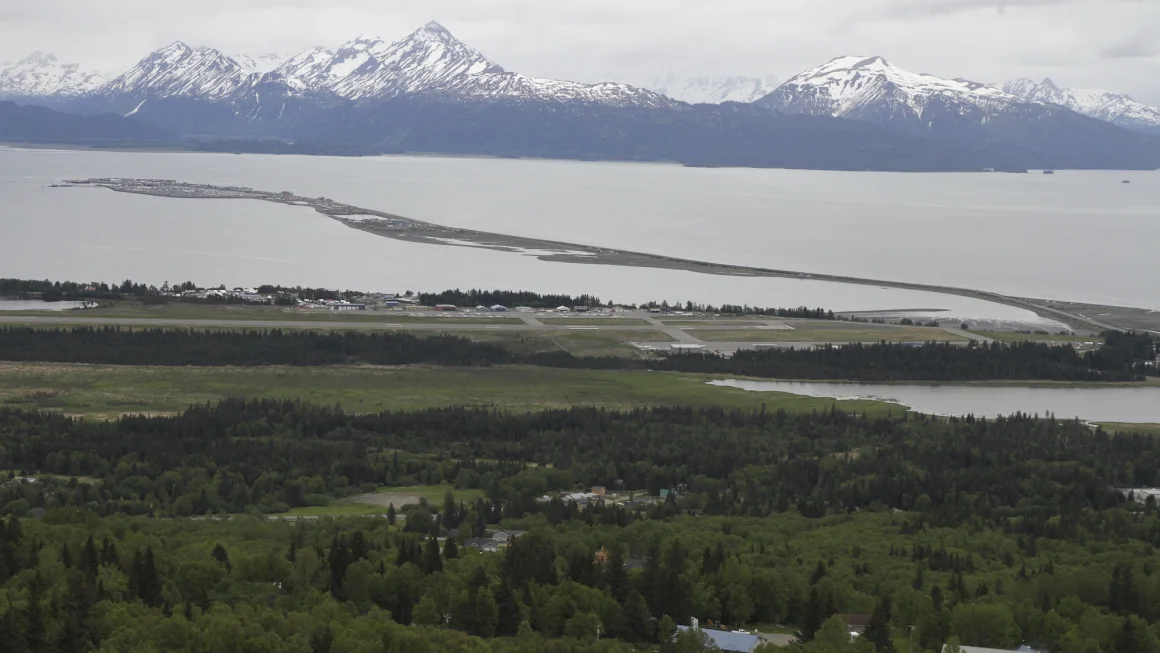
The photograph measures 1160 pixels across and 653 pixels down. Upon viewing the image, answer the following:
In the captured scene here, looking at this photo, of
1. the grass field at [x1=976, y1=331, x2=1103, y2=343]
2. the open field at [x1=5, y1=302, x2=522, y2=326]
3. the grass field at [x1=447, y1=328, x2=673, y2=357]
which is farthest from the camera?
the open field at [x1=5, y1=302, x2=522, y2=326]

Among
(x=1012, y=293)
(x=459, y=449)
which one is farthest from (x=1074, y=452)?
(x=1012, y=293)

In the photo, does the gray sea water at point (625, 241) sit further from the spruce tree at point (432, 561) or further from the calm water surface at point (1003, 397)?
the spruce tree at point (432, 561)

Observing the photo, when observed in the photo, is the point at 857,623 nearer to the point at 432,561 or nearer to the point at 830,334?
the point at 432,561

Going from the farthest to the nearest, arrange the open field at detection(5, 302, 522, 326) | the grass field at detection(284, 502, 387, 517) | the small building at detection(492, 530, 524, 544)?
the open field at detection(5, 302, 522, 326), the grass field at detection(284, 502, 387, 517), the small building at detection(492, 530, 524, 544)

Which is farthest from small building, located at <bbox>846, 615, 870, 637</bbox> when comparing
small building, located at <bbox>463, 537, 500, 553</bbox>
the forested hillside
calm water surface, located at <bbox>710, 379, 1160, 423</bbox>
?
calm water surface, located at <bbox>710, 379, 1160, 423</bbox>

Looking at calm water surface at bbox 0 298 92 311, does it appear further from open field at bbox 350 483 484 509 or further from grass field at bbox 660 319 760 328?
→ open field at bbox 350 483 484 509
